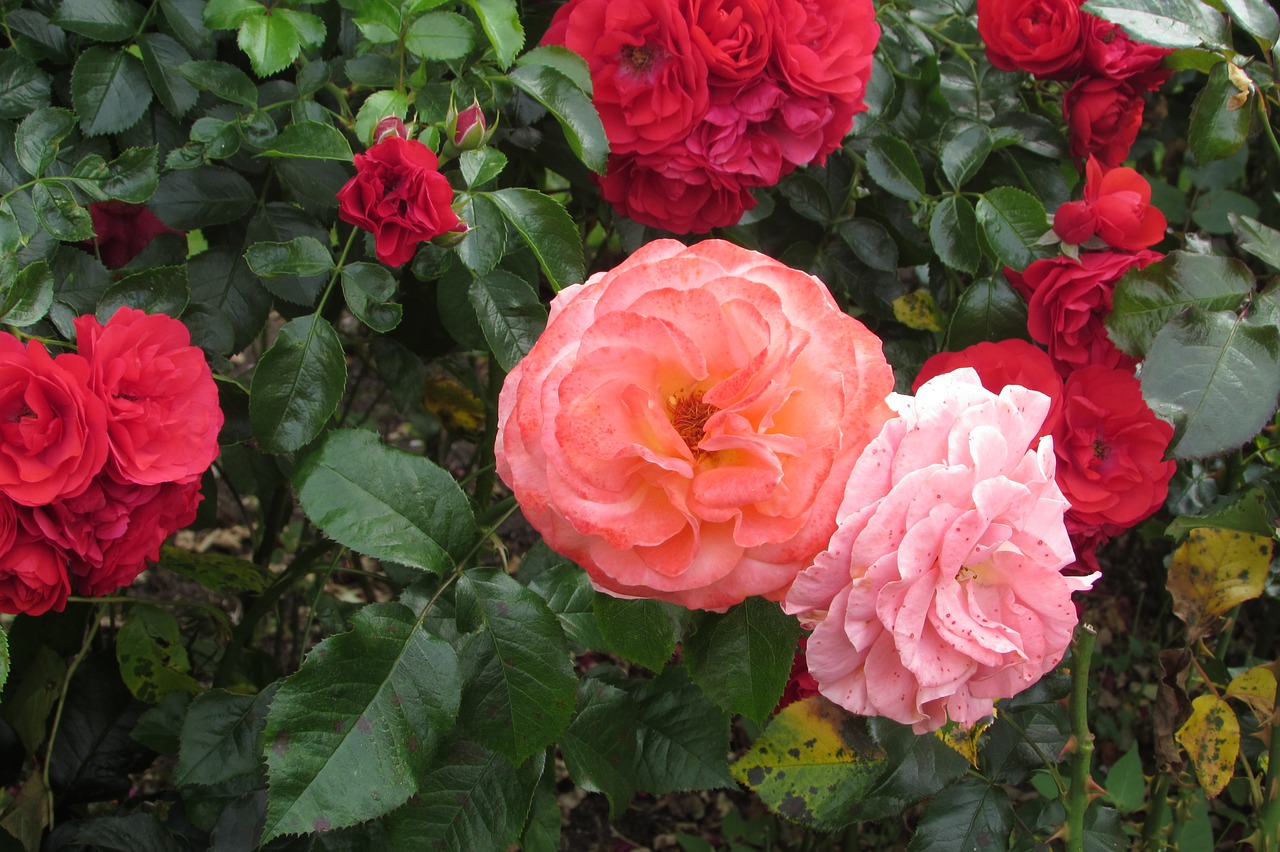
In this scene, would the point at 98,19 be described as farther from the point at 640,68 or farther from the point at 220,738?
the point at 220,738

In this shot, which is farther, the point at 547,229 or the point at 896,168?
the point at 896,168

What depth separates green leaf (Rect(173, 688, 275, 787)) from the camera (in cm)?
122

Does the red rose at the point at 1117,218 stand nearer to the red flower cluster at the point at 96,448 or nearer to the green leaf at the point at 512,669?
the green leaf at the point at 512,669

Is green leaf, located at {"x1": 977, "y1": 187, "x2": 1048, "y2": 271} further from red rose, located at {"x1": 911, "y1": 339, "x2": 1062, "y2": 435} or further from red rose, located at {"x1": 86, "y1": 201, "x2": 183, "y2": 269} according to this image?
red rose, located at {"x1": 86, "y1": 201, "x2": 183, "y2": 269}

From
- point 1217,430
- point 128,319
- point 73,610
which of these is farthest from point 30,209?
point 1217,430

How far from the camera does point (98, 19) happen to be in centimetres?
117

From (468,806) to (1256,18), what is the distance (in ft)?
3.65

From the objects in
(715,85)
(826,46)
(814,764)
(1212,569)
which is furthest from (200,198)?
(1212,569)

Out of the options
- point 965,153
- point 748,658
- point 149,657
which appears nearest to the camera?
point 748,658

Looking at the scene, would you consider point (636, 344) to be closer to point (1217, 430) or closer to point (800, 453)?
point (800, 453)

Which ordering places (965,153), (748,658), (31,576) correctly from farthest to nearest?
(965,153)
(31,576)
(748,658)

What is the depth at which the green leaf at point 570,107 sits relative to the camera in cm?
108

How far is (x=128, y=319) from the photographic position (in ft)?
3.26

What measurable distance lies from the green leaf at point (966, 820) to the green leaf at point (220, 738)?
2.43 feet
